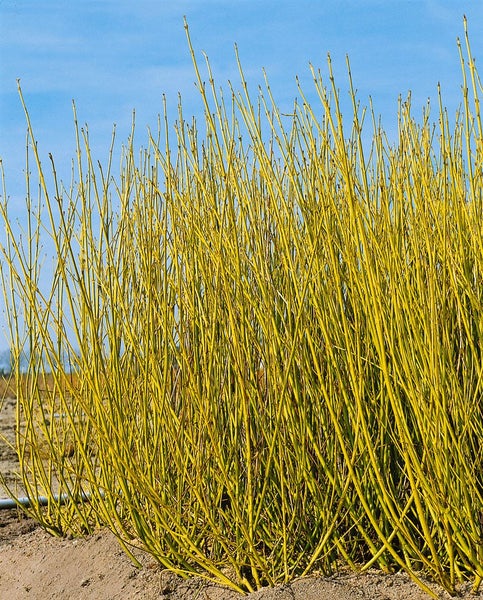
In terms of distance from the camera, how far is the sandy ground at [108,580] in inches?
98.3

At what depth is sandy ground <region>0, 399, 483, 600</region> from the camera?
2.50 meters

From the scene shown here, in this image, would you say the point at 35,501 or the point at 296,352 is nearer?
the point at 296,352

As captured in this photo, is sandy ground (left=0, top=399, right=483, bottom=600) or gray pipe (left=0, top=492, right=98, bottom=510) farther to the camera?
gray pipe (left=0, top=492, right=98, bottom=510)

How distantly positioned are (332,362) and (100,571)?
1346 mm

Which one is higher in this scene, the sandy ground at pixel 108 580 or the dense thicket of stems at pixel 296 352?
the dense thicket of stems at pixel 296 352

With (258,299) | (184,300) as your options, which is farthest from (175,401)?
(258,299)

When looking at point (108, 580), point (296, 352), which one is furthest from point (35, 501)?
point (296, 352)

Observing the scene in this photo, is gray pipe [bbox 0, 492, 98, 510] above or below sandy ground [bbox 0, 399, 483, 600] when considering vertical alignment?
above

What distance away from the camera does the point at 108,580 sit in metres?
3.03

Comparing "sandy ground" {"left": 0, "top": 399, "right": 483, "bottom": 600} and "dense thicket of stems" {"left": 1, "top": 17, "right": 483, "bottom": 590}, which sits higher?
"dense thicket of stems" {"left": 1, "top": 17, "right": 483, "bottom": 590}

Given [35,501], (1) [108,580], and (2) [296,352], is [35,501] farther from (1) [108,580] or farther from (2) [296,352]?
(2) [296,352]

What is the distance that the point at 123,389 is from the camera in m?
3.02

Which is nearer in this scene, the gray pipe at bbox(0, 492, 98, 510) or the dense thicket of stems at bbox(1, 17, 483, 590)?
the dense thicket of stems at bbox(1, 17, 483, 590)

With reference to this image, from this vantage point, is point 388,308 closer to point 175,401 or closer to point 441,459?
point 441,459
